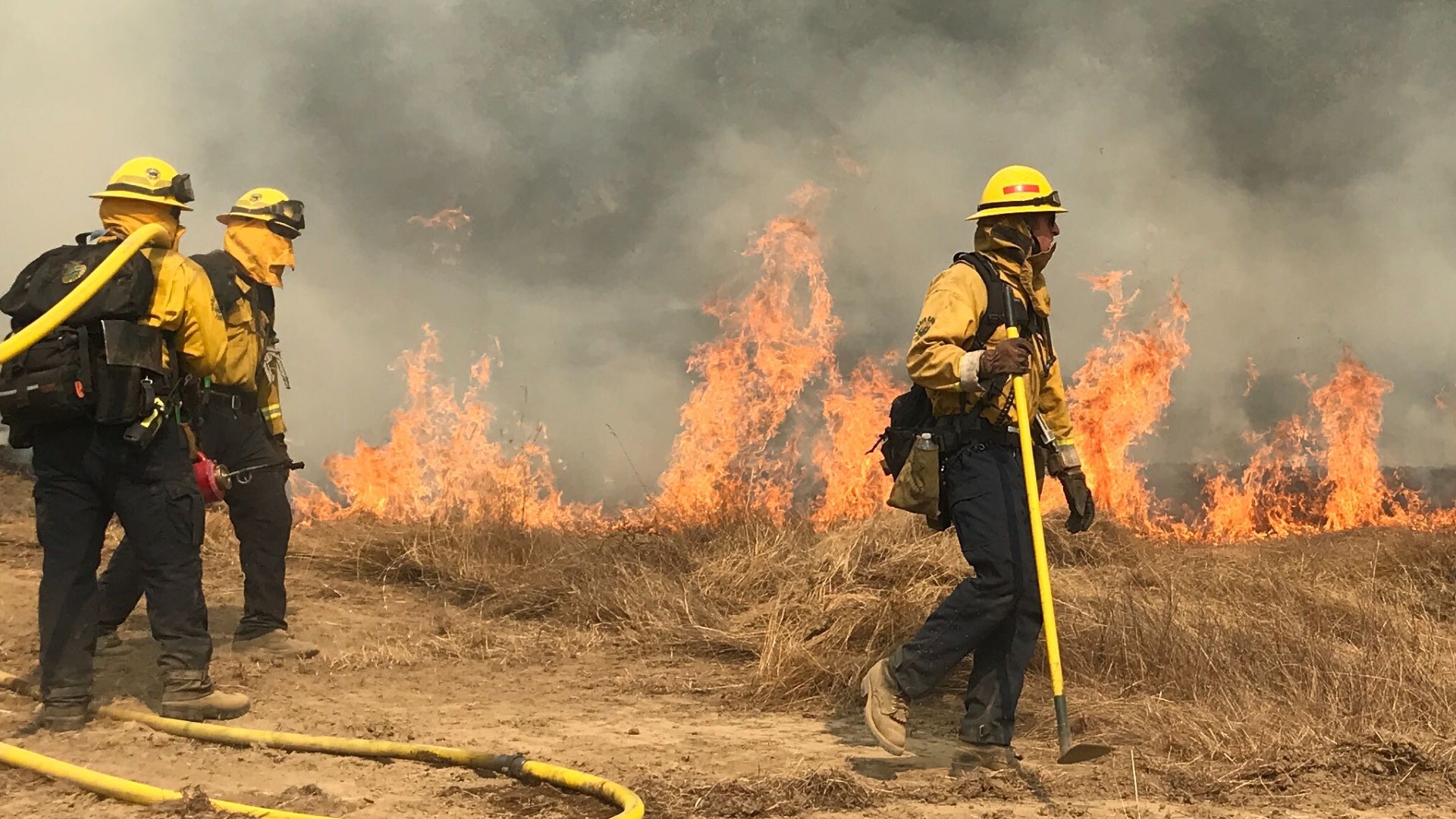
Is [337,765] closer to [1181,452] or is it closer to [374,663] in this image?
[374,663]

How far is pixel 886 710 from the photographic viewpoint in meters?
4.65

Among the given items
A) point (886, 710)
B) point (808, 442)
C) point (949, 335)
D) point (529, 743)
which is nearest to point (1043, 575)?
point (886, 710)

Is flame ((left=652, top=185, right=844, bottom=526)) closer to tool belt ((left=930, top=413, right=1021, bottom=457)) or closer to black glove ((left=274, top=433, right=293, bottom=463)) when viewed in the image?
black glove ((left=274, top=433, right=293, bottom=463))

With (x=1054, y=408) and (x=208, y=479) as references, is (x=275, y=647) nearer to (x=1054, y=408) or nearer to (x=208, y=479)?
(x=208, y=479)

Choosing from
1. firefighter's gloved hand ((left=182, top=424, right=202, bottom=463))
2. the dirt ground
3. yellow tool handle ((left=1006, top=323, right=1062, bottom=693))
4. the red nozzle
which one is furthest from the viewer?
the red nozzle

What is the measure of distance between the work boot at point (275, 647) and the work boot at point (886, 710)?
353cm

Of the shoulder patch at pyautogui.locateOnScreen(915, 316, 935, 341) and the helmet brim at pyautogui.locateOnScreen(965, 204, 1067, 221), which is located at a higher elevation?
the helmet brim at pyautogui.locateOnScreen(965, 204, 1067, 221)

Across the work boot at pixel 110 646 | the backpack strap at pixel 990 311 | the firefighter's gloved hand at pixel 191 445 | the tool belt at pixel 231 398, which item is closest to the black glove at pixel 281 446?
the tool belt at pixel 231 398

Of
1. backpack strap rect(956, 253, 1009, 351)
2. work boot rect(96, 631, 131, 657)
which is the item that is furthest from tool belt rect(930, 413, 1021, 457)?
work boot rect(96, 631, 131, 657)

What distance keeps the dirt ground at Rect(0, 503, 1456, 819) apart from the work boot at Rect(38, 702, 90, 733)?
7cm

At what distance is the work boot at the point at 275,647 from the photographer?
691 centimetres

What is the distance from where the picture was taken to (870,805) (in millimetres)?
4285

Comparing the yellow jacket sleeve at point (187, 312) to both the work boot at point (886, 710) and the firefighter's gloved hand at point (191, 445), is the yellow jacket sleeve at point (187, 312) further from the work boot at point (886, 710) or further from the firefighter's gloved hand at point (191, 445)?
the work boot at point (886, 710)

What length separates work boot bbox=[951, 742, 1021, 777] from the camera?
15.4 ft
